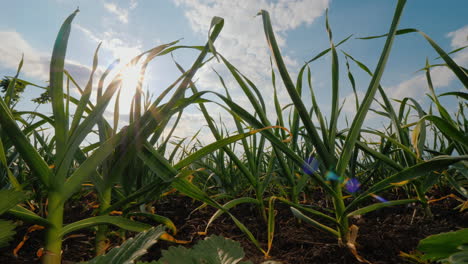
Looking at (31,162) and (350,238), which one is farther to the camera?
(350,238)

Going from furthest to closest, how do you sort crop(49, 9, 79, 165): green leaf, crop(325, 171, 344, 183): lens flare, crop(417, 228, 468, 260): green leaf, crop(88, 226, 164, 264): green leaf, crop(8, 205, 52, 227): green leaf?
crop(325, 171, 344, 183): lens flare < crop(49, 9, 79, 165): green leaf < crop(8, 205, 52, 227): green leaf < crop(417, 228, 468, 260): green leaf < crop(88, 226, 164, 264): green leaf

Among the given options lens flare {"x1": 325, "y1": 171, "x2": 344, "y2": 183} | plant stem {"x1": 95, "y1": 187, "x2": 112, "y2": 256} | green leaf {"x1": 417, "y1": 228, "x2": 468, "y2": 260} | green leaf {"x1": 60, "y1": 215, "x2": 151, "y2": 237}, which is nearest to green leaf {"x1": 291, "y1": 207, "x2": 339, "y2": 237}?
lens flare {"x1": 325, "y1": 171, "x2": 344, "y2": 183}

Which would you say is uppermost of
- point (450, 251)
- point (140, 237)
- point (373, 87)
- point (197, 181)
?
point (197, 181)

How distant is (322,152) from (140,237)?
57 centimetres

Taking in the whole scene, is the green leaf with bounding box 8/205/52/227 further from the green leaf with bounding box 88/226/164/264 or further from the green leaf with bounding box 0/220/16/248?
the green leaf with bounding box 88/226/164/264

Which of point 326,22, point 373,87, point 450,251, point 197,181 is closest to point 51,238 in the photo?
point 450,251

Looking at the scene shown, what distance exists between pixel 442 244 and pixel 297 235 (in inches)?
19.9

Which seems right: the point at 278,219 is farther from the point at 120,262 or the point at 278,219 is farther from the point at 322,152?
the point at 120,262

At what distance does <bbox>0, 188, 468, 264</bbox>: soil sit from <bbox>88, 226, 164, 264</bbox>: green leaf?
18.4 inches

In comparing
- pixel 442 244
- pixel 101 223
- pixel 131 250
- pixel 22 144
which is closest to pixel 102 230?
pixel 101 223

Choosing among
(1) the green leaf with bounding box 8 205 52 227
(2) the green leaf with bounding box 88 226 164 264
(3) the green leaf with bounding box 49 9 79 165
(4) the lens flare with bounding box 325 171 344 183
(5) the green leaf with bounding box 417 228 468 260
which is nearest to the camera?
(2) the green leaf with bounding box 88 226 164 264

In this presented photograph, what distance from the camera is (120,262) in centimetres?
31

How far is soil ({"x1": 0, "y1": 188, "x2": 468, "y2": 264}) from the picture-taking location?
0.76 m

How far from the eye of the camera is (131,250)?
33cm
